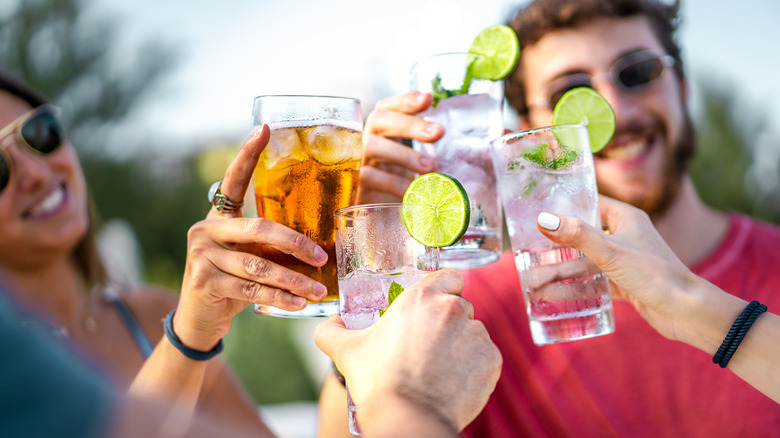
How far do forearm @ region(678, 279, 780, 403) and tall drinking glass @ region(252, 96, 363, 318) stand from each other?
117 cm

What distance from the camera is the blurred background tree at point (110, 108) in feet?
55.8

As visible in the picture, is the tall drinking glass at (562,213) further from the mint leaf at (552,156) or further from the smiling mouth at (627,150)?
the smiling mouth at (627,150)

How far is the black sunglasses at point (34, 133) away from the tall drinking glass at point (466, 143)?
217 cm

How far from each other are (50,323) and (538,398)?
9.19 feet

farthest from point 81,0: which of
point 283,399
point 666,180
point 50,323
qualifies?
point 666,180

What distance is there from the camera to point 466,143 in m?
2.21

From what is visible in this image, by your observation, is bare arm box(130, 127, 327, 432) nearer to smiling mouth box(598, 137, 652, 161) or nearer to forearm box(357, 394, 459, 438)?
forearm box(357, 394, 459, 438)

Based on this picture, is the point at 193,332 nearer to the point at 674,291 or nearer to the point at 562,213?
the point at 562,213

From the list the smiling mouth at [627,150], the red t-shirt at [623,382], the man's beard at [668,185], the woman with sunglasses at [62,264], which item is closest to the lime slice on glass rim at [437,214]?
the red t-shirt at [623,382]

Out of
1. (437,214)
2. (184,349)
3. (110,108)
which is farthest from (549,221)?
(110,108)

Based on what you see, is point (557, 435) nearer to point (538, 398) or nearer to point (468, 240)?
point (538, 398)

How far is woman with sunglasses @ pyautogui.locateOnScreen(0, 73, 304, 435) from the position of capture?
3.06 m

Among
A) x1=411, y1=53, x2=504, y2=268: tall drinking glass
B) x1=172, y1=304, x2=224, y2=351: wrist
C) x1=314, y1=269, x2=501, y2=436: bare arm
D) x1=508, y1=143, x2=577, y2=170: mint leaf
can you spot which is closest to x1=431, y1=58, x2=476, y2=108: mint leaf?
x1=411, y1=53, x2=504, y2=268: tall drinking glass

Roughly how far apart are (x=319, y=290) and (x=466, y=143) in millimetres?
844
